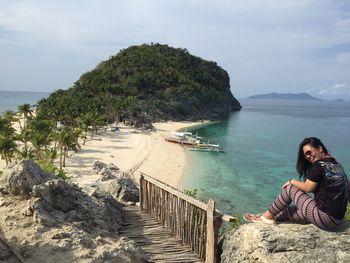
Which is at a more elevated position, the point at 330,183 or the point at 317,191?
the point at 330,183

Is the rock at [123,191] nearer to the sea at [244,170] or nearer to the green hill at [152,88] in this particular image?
the sea at [244,170]

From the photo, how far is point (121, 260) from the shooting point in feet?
23.6

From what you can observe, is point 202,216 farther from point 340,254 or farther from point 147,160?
point 147,160

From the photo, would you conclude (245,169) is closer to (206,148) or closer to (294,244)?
(206,148)

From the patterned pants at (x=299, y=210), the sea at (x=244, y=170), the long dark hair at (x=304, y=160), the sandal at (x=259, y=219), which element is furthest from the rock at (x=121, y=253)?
the sea at (x=244, y=170)

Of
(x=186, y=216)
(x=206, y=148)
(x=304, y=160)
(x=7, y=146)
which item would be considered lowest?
(x=206, y=148)

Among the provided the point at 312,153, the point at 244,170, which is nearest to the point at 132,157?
the point at 244,170

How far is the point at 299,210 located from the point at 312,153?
1.00m

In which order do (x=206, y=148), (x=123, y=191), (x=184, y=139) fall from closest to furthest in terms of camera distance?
(x=123, y=191)
(x=206, y=148)
(x=184, y=139)

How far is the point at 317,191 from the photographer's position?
240 inches

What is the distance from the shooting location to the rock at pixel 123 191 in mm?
13211

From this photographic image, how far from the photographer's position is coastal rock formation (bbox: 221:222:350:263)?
618 centimetres

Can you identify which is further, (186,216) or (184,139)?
(184,139)

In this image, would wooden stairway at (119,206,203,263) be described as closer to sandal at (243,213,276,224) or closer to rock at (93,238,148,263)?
rock at (93,238,148,263)
